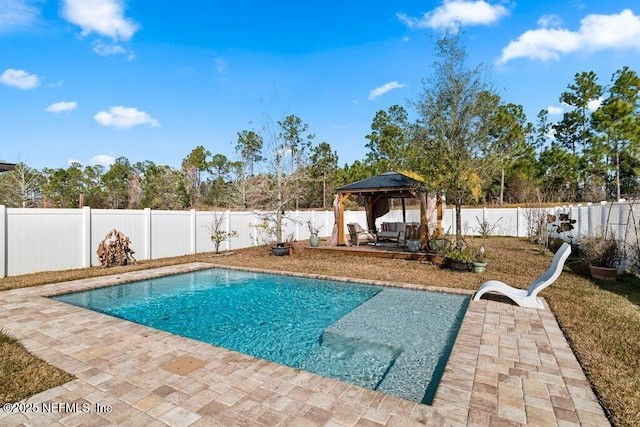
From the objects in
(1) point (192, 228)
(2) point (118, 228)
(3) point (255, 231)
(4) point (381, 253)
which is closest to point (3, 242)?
(2) point (118, 228)

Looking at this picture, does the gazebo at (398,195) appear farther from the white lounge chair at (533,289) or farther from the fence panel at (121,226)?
the fence panel at (121,226)

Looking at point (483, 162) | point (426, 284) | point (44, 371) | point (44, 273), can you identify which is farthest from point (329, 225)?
point (44, 371)

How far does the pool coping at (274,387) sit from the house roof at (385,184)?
25.9 ft

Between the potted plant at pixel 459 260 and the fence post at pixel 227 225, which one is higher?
the fence post at pixel 227 225

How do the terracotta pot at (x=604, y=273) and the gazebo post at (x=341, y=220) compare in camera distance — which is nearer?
the terracotta pot at (x=604, y=273)

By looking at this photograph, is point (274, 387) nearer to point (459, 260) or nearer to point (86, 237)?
point (459, 260)

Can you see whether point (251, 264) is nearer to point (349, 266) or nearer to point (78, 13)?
point (349, 266)

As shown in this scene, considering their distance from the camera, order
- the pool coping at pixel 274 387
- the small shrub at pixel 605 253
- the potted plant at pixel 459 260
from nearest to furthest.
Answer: the pool coping at pixel 274 387 → the small shrub at pixel 605 253 → the potted plant at pixel 459 260

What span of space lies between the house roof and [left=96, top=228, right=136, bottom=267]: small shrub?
802 centimetres

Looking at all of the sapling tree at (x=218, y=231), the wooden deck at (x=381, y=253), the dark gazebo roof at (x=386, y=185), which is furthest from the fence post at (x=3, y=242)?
the dark gazebo roof at (x=386, y=185)

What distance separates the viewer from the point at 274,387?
2.88 meters

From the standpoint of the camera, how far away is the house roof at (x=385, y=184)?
11937 millimetres

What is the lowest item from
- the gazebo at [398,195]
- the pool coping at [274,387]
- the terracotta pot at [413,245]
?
the pool coping at [274,387]

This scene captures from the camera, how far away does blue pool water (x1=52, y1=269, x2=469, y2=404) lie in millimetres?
3781
